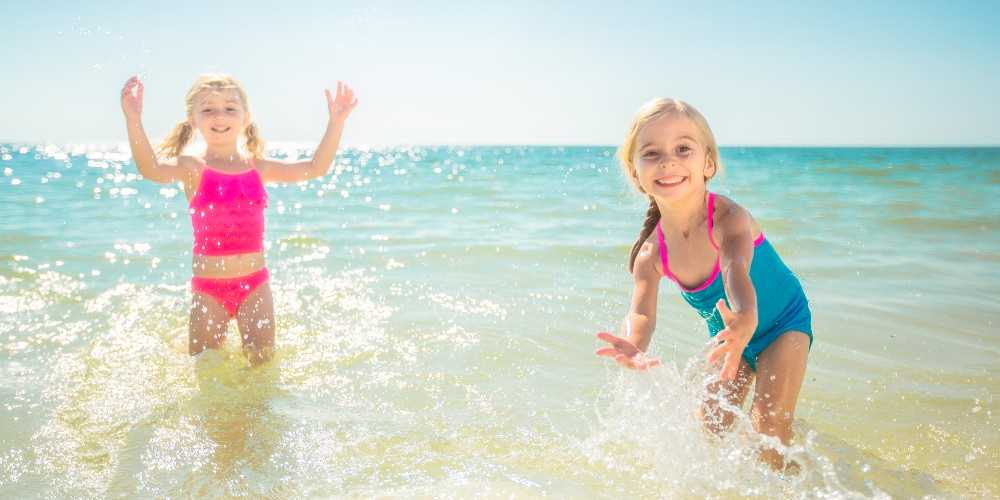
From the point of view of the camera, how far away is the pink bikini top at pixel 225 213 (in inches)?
162

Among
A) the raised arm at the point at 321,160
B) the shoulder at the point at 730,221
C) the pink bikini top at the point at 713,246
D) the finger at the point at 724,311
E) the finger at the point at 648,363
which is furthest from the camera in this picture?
the raised arm at the point at 321,160

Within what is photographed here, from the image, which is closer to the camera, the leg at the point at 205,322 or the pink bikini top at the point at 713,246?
the pink bikini top at the point at 713,246

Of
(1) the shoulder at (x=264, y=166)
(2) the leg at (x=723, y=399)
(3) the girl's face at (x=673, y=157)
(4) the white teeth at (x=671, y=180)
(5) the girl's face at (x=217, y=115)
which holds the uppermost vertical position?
(5) the girl's face at (x=217, y=115)

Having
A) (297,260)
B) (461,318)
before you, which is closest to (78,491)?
(461,318)

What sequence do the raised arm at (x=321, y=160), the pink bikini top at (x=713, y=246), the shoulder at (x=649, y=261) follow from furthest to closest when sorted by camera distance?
the raised arm at (x=321, y=160), the shoulder at (x=649, y=261), the pink bikini top at (x=713, y=246)

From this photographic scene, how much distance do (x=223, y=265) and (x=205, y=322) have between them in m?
0.34

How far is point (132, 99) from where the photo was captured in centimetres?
394

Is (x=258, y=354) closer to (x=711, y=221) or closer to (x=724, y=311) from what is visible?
(x=711, y=221)

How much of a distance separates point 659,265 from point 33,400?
10.0 feet

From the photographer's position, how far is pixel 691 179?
2.84 m

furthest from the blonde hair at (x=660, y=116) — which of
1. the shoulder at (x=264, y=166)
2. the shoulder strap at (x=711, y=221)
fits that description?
the shoulder at (x=264, y=166)

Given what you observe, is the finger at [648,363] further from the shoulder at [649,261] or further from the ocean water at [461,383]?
the shoulder at [649,261]

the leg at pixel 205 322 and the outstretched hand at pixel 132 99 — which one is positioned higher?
the outstretched hand at pixel 132 99

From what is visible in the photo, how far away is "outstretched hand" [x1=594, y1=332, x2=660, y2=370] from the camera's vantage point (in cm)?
260
